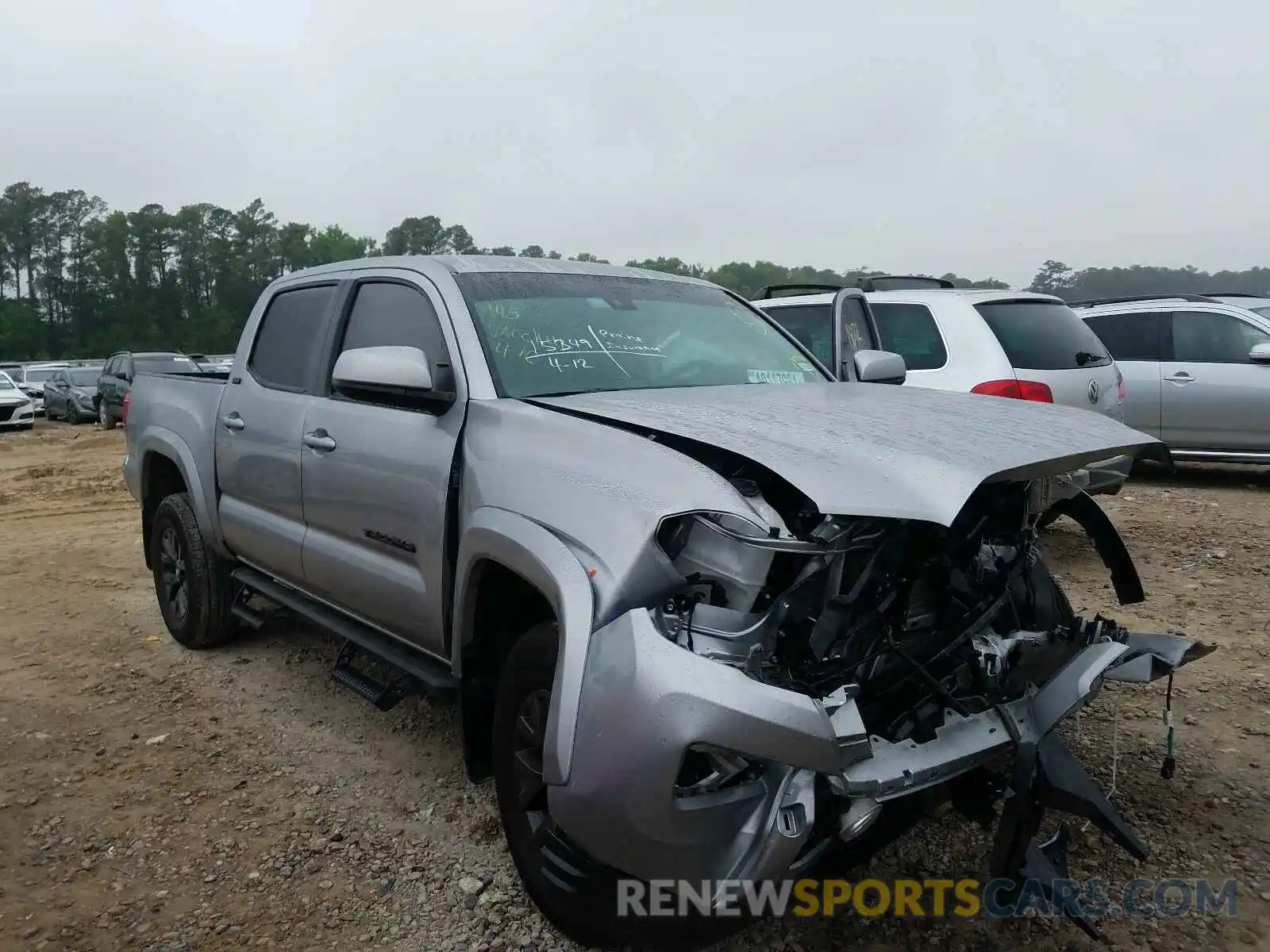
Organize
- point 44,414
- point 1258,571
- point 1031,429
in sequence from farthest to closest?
point 44,414 < point 1258,571 < point 1031,429

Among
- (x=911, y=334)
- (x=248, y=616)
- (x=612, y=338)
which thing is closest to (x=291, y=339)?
(x=248, y=616)

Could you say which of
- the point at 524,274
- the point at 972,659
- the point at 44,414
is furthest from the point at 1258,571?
the point at 44,414

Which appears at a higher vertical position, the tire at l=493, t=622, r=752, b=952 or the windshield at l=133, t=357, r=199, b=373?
the windshield at l=133, t=357, r=199, b=373

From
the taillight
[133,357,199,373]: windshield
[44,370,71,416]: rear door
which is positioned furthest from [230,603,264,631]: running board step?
[44,370,71,416]: rear door

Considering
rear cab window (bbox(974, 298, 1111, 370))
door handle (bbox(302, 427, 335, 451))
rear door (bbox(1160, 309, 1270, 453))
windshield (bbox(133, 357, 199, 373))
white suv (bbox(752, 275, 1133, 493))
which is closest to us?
door handle (bbox(302, 427, 335, 451))

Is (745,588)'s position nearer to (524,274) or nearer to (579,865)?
(579,865)

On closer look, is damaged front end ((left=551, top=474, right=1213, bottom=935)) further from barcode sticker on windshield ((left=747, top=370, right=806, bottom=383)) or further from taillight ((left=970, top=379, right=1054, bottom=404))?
taillight ((left=970, top=379, right=1054, bottom=404))

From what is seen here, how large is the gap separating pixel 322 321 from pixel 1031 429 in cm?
276

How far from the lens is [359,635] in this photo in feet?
11.3

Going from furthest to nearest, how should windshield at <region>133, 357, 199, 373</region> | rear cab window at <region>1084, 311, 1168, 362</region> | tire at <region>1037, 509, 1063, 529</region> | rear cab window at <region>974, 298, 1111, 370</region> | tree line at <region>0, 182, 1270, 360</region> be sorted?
1. tree line at <region>0, 182, 1270, 360</region>
2. windshield at <region>133, 357, 199, 373</region>
3. rear cab window at <region>1084, 311, 1168, 362</region>
4. rear cab window at <region>974, 298, 1111, 370</region>
5. tire at <region>1037, 509, 1063, 529</region>

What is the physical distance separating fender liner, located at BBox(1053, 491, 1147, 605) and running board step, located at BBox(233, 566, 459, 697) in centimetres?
194

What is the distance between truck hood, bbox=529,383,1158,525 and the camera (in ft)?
6.56

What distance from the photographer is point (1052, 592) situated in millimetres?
2744

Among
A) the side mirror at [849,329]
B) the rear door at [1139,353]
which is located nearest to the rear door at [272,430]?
the side mirror at [849,329]
